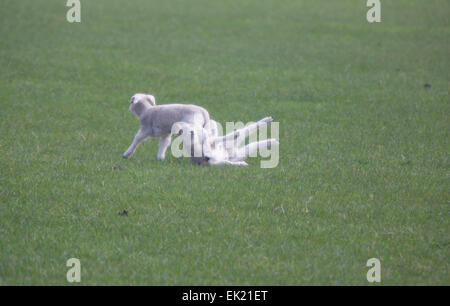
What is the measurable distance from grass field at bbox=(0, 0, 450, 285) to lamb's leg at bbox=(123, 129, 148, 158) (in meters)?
0.17

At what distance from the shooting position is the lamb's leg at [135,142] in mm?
7648

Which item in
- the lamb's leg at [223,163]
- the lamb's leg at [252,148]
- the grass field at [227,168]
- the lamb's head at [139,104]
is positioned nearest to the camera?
the grass field at [227,168]

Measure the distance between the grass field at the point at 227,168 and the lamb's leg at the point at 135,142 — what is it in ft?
0.57

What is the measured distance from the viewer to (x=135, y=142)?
25.4 ft

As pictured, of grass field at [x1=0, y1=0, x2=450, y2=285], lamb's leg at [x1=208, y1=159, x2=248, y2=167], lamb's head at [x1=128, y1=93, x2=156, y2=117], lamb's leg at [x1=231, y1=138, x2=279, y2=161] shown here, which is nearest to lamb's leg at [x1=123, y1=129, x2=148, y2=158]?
grass field at [x1=0, y1=0, x2=450, y2=285]

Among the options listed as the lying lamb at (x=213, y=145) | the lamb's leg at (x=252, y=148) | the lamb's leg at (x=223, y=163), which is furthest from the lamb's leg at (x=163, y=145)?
the lamb's leg at (x=252, y=148)

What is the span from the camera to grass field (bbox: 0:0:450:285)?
5.16 meters

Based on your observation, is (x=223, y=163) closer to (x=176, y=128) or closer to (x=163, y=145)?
(x=176, y=128)

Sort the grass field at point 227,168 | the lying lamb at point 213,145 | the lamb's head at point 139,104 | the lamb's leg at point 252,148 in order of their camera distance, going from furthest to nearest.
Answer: the lamb's head at point 139,104 → the lamb's leg at point 252,148 → the lying lamb at point 213,145 → the grass field at point 227,168

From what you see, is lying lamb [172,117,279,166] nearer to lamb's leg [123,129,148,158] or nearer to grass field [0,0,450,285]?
grass field [0,0,450,285]

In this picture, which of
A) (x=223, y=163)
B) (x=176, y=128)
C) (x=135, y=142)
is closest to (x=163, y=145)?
(x=135, y=142)

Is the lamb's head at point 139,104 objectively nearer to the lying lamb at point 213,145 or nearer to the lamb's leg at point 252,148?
the lying lamb at point 213,145

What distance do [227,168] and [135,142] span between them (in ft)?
4.11
